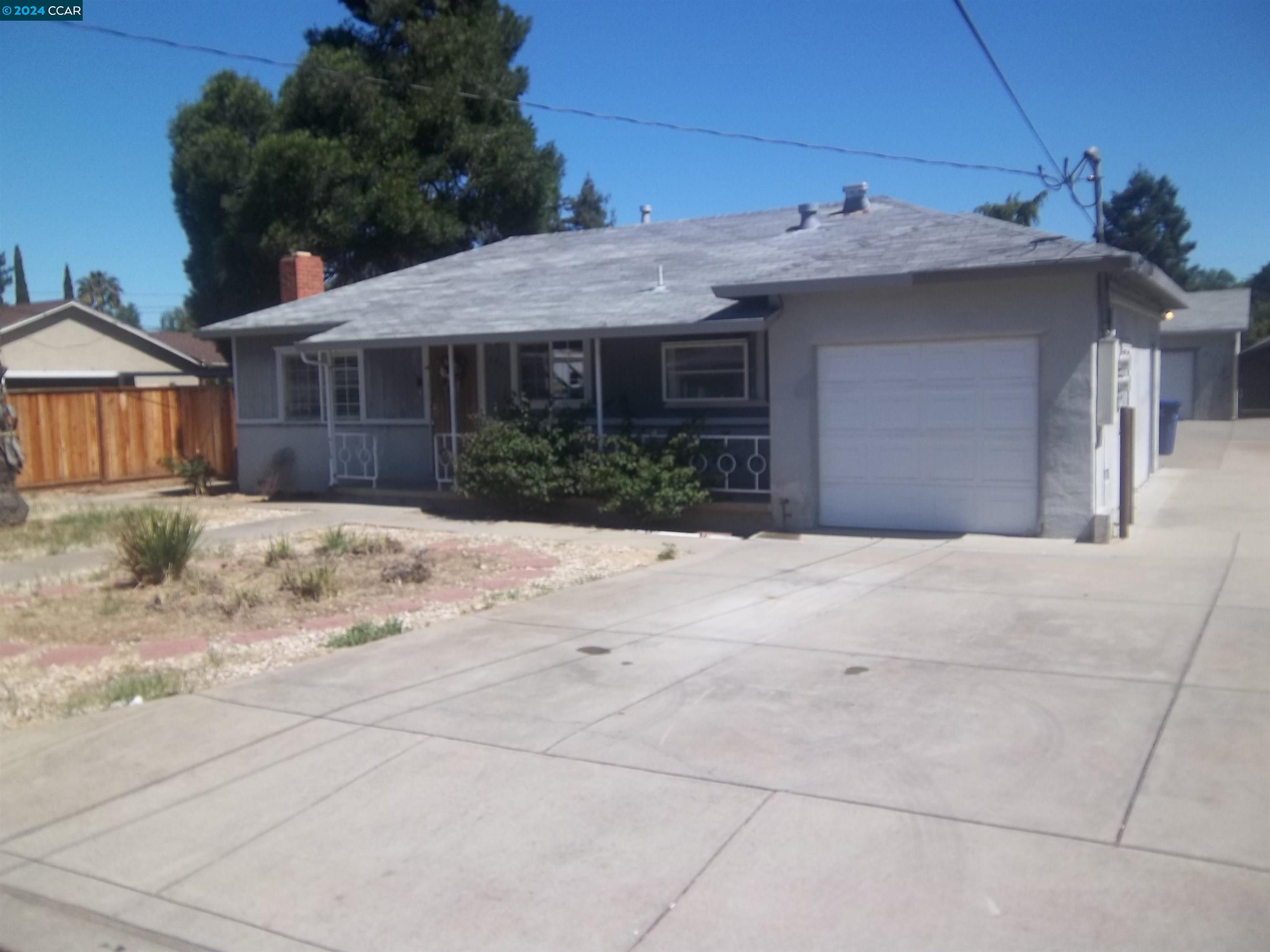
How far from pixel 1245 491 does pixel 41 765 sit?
15615mm

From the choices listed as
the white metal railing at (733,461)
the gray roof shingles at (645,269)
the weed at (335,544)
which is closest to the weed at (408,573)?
the weed at (335,544)

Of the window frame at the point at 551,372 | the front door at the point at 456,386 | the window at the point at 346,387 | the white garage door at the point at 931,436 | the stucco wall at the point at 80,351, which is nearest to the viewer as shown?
the white garage door at the point at 931,436

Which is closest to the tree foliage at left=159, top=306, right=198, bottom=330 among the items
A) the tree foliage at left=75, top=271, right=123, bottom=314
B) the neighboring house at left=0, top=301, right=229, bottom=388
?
the tree foliage at left=75, top=271, right=123, bottom=314

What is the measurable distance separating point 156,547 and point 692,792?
7210mm

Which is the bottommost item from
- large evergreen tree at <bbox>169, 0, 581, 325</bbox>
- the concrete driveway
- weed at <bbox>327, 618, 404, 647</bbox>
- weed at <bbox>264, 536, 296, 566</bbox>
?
the concrete driveway

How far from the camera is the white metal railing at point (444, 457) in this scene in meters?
17.3

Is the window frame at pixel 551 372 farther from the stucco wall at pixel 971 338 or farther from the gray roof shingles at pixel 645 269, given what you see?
the stucco wall at pixel 971 338

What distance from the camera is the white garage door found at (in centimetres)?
1251

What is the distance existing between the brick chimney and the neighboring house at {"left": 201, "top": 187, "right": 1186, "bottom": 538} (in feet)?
4.31

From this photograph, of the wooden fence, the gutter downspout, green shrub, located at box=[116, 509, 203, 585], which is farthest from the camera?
the wooden fence

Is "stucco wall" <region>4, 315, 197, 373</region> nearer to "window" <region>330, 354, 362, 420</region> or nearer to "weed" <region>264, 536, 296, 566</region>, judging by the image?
"window" <region>330, 354, 362, 420</region>

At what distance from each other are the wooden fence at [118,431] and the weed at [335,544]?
9961mm

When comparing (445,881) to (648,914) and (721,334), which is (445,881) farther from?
(721,334)

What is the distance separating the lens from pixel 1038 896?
4344 mm
